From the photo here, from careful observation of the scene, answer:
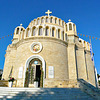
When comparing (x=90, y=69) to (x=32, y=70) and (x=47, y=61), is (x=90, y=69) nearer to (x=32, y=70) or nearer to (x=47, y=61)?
(x=47, y=61)

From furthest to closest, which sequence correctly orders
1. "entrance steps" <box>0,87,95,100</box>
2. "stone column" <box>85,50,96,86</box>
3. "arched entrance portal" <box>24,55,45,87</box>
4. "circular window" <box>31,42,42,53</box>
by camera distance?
"stone column" <box>85,50,96,86</box>, "circular window" <box>31,42,42,53</box>, "arched entrance portal" <box>24,55,45,87</box>, "entrance steps" <box>0,87,95,100</box>

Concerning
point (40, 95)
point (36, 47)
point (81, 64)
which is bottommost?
point (40, 95)

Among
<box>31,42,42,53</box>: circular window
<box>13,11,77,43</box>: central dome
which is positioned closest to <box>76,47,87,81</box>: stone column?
<box>13,11,77,43</box>: central dome

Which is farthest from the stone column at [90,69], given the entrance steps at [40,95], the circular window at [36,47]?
the entrance steps at [40,95]

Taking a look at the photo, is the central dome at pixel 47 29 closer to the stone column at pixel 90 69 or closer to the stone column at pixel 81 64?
the stone column at pixel 81 64

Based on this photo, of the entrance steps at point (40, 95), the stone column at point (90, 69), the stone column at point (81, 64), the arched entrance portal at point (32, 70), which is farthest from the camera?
the stone column at point (90, 69)

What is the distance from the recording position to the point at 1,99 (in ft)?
22.0

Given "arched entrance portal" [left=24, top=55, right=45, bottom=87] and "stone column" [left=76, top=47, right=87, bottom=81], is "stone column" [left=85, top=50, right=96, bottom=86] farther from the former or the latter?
"arched entrance portal" [left=24, top=55, right=45, bottom=87]

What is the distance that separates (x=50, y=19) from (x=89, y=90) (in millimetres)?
16873

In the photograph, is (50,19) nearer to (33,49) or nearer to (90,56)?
(33,49)

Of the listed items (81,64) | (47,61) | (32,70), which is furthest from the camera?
(81,64)

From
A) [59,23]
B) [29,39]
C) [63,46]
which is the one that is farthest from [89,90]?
[59,23]

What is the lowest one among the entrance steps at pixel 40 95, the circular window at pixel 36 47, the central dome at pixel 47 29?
the entrance steps at pixel 40 95

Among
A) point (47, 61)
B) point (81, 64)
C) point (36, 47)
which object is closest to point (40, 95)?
point (47, 61)
